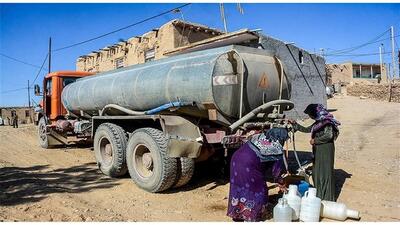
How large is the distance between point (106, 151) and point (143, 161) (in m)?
1.83

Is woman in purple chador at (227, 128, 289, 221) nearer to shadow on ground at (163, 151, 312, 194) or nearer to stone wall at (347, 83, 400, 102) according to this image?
shadow on ground at (163, 151, 312, 194)

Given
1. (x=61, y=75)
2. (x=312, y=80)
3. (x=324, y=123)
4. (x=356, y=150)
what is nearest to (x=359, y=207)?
(x=324, y=123)

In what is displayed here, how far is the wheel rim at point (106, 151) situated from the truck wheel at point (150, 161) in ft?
4.17

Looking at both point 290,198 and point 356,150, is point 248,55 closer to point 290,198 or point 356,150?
point 290,198

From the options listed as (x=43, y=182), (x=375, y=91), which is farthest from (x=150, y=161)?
(x=375, y=91)

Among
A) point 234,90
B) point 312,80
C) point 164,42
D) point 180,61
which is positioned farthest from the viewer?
point 312,80

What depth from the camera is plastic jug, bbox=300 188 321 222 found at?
466cm

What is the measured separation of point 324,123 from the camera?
5.50m

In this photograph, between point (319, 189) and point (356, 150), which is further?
point (356, 150)

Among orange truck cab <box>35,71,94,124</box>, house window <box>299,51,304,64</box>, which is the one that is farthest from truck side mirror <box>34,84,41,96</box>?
house window <box>299,51,304,64</box>

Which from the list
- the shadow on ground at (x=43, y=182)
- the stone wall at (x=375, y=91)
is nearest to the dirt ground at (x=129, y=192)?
the shadow on ground at (x=43, y=182)

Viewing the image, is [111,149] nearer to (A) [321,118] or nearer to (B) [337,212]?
(A) [321,118]

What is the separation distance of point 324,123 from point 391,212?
4.97 ft

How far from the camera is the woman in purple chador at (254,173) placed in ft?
15.5
